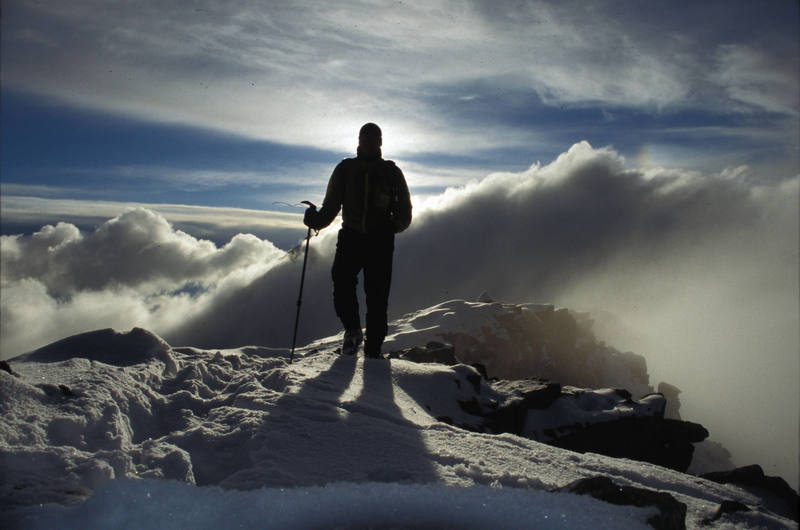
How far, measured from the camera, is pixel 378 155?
7.21 m

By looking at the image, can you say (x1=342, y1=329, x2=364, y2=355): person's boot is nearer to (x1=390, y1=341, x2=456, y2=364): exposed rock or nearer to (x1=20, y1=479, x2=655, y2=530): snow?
(x1=390, y1=341, x2=456, y2=364): exposed rock

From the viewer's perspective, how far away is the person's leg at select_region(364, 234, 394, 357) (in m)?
7.14

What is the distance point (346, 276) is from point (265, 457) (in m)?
4.38

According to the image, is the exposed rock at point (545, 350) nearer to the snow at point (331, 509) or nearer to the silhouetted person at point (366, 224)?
the silhouetted person at point (366, 224)

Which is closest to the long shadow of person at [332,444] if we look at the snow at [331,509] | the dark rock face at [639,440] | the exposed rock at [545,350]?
the snow at [331,509]

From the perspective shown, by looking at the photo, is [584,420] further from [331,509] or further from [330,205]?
[331,509]

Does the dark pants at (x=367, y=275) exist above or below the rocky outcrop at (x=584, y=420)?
above

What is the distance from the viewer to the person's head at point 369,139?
7.08 metres

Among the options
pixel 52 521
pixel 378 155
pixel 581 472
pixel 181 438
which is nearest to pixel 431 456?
pixel 581 472

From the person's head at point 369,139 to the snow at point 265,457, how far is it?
10.6ft

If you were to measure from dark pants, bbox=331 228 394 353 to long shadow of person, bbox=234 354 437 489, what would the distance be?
244 centimetres

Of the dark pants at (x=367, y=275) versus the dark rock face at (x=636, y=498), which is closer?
the dark rock face at (x=636, y=498)

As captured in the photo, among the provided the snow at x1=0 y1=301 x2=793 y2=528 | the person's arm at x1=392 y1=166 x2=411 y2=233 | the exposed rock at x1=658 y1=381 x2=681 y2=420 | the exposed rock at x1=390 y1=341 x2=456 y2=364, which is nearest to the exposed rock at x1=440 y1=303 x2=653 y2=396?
the exposed rock at x1=658 y1=381 x2=681 y2=420

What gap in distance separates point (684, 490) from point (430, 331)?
18868 millimetres
